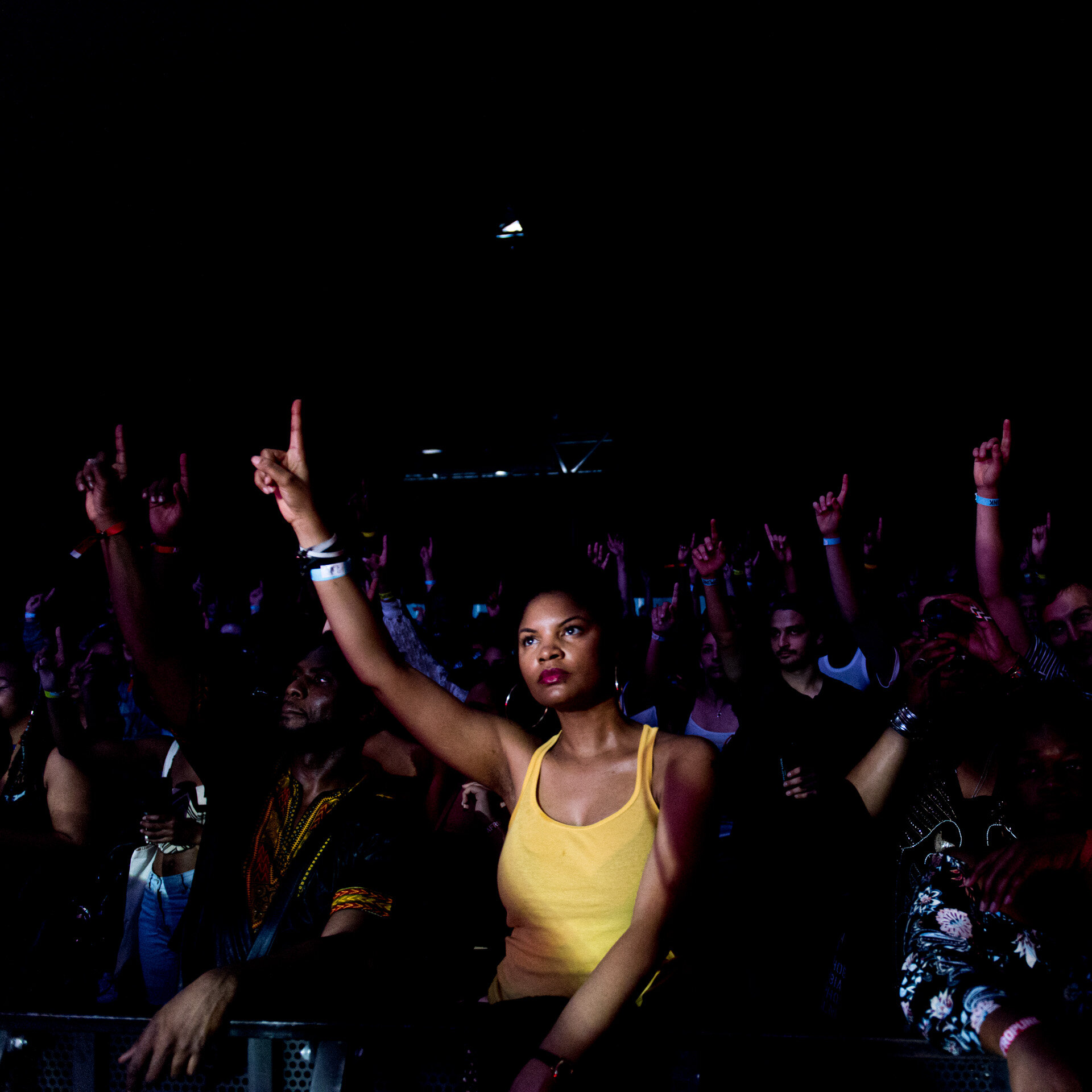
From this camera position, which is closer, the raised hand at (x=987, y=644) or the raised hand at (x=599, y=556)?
the raised hand at (x=987, y=644)

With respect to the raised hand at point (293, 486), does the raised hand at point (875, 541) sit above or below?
above

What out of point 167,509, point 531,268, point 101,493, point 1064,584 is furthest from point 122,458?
point 1064,584

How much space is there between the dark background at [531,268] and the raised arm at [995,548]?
8 centimetres

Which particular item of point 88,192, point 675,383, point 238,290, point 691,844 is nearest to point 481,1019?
point 691,844

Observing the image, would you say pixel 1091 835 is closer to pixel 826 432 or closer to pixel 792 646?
pixel 792 646

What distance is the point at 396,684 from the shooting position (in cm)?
172

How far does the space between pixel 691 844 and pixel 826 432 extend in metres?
8.45

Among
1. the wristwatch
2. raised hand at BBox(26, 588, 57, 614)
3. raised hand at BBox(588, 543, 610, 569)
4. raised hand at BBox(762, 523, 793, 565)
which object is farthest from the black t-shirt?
raised hand at BBox(26, 588, 57, 614)

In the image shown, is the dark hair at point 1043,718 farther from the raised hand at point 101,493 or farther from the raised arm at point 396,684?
the raised hand at point 101,493

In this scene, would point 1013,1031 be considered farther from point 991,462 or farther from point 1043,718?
point 991,462

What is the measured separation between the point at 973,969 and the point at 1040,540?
405 centimetres

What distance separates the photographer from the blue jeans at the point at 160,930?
8.13ft

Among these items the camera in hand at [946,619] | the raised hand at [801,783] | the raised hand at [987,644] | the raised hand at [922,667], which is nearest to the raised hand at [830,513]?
the camera in hand at [946,619]

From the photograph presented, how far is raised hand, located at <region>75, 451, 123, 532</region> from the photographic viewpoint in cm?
218
